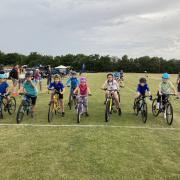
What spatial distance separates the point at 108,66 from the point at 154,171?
133730 millimetres

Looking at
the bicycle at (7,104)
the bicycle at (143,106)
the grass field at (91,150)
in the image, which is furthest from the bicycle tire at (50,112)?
the bicycle at (143,106)

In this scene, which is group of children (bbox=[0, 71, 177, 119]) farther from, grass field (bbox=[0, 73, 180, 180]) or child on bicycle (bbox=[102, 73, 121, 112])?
grass field (bbox=[0, 73, 180, 180])

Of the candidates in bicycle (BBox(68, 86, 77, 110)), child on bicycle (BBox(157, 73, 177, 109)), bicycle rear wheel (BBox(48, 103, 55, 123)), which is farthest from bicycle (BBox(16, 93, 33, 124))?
child on bicycle (BBox(157, 73, 177, 109))

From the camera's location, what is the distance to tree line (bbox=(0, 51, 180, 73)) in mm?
137375

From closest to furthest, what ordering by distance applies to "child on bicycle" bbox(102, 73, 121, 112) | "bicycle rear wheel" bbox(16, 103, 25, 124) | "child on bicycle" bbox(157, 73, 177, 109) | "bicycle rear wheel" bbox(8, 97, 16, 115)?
Result: "bicycle rear wheel" bbox(16, 103, 25, 124) → "child on bicycle" bbox(157, 73, 177, 109) → "child on bicycle" bbox(102, 73, 121, 112) → "bicycle rear wheel" bbox(8, 97, 16, 115)

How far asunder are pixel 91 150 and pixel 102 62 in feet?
438

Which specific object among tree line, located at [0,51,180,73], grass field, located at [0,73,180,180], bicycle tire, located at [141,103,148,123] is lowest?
grass field, located at [0,73,180,180]

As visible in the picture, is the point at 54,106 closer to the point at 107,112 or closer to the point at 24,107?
the point at 24,107

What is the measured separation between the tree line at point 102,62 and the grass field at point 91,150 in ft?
412

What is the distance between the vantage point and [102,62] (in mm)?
141125

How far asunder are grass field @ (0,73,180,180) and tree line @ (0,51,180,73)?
125 m

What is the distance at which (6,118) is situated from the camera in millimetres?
13070

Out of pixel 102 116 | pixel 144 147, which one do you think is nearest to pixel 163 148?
pixel 144 147

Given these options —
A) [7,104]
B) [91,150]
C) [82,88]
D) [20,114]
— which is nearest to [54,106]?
[82,88]
